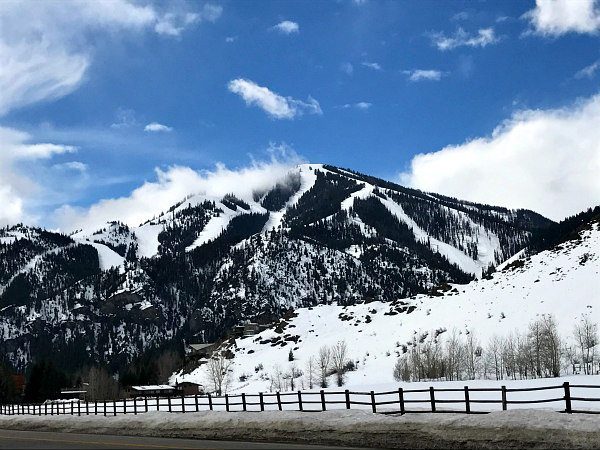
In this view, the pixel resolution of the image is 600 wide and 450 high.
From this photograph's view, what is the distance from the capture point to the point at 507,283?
425 ft

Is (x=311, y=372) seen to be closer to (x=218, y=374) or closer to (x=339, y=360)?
(x=339, y=360)

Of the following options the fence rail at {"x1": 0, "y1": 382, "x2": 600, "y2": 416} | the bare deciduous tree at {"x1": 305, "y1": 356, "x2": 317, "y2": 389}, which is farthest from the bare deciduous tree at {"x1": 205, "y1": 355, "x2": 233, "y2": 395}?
the fence rail at {"x1": 0, "y1": 382, "x2": 600, "y2": 416}

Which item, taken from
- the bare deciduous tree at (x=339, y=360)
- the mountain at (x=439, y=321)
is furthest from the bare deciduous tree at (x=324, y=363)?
the mountain at (x=439, y=321)

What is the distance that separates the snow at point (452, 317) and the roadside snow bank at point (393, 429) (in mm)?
59733

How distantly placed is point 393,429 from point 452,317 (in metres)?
104

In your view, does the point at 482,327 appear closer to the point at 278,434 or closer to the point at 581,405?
the point at 581,405

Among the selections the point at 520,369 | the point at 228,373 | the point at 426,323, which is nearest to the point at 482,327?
the point at 426,323

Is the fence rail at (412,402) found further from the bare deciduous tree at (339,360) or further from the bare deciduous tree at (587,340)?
the bare deciduous tree at (587,340)

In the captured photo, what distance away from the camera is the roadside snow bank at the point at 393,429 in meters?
19.6

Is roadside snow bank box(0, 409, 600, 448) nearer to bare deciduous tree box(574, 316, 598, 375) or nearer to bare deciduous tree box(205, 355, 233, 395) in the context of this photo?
bare deciduous tree box(574, 316, 598, 375)

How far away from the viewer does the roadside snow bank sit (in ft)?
64.1

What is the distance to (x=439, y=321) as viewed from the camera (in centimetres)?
12419

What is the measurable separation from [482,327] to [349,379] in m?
27.0

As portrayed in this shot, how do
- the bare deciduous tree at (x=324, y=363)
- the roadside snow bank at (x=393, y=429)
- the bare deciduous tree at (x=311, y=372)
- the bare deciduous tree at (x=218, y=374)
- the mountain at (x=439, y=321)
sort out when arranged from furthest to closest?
the bare deciduous tree at (x=218, y=374) < the bare deciduous tree at (x=324, y=363) < the mountain at (x=439, y=321) < the bare deciduous tree at (x=311, y=372) < the roadside snow bank at (x=393, y=429)
